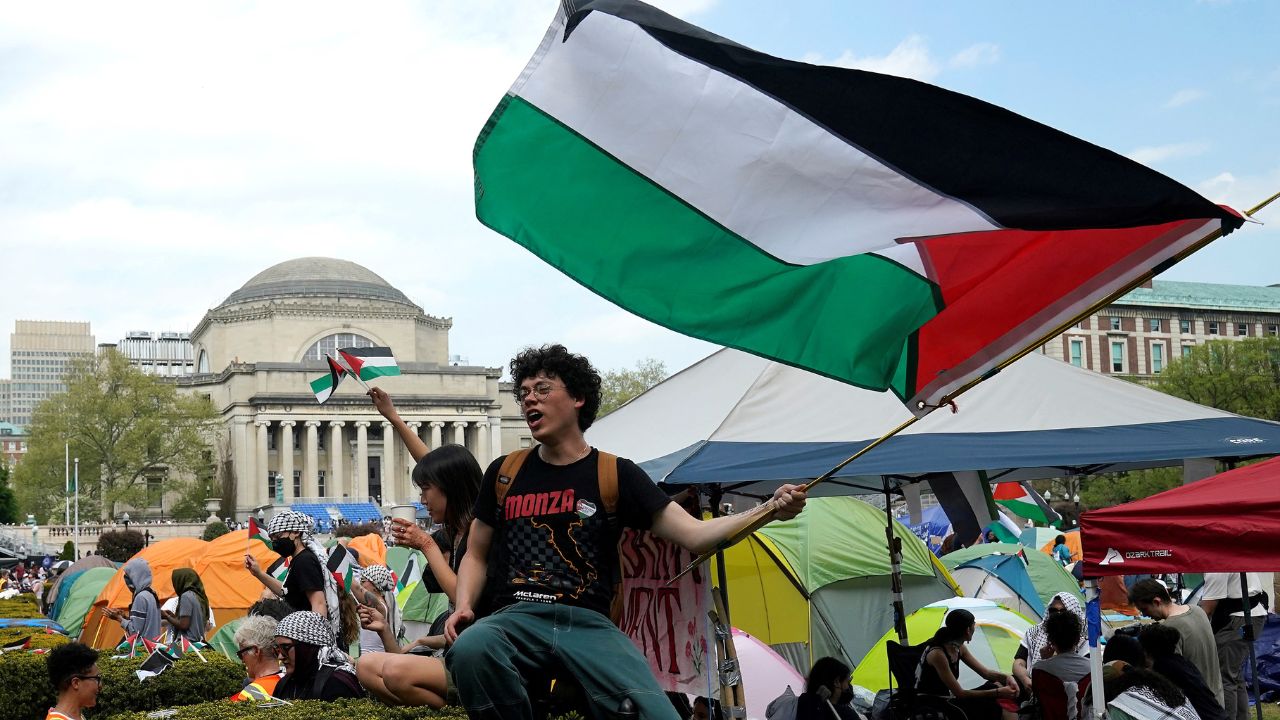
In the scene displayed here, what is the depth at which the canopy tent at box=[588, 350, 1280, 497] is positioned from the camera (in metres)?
7.12

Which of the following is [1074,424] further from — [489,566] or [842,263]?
[489,566]

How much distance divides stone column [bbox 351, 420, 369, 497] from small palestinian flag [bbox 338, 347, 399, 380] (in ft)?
317

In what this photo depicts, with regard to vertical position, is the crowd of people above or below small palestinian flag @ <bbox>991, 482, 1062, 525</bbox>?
above

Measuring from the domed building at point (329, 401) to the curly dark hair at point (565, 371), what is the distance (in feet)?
307

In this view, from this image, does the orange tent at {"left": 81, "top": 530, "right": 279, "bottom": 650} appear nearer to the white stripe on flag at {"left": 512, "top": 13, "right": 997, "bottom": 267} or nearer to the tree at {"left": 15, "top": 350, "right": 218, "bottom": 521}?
the white stripe on flag at {"left": 512, "top": 13, "right": 997, "bottom": 267}

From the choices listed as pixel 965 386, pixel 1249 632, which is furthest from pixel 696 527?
pixel 1249 632

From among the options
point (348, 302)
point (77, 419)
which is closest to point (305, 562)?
point (77, 419)

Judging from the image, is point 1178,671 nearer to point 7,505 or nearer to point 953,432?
point 953,432

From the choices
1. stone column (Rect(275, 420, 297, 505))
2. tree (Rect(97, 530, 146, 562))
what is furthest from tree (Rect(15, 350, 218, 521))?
tree (Rect(97, 530, 146, 562))

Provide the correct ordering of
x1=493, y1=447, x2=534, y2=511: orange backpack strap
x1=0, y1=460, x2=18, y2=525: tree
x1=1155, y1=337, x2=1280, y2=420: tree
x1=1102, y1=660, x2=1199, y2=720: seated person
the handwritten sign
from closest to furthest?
x1=493, y1=447, x2=534, y2=511: orange backpack strap, the handwritten sign, x1=1102, y1=660, x2=1199, y2=720: seated person, x1=1155, y1=337, x2=1280, y2=420: tree, x1=0, y1=460, x2=18, y2=525: tree

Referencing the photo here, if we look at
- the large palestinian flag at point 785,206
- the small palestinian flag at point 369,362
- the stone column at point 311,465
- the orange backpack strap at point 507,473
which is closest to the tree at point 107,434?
the stone column at point 311,465

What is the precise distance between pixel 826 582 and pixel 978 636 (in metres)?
2.34

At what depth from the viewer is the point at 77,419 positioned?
81.6 metres

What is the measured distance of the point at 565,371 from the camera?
4.25m
